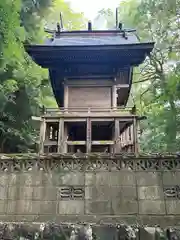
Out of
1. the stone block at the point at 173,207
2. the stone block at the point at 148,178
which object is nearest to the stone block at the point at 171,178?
the stone block at the point at 148,178

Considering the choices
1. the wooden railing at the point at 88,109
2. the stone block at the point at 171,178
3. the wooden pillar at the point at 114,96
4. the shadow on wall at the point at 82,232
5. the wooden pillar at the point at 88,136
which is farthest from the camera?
the wooden pillar at the point at 114,96

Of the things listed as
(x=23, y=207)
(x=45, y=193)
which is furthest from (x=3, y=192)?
(x=45, y=193)

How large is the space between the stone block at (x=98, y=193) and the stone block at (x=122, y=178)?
20cm

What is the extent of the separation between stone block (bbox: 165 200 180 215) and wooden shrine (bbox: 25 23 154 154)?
215cm

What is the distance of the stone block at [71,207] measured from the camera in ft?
20.2

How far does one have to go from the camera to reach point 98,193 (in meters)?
6.26

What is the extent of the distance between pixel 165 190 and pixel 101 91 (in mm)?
4660

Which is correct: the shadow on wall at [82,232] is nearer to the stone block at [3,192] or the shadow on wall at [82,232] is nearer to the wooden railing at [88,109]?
the stone block at [3,192]

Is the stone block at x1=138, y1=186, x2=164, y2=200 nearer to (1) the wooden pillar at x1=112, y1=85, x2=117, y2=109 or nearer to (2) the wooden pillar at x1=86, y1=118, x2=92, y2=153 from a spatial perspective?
(2) the wooden pillar at x1=86, y1=118, x2=92, y2=153

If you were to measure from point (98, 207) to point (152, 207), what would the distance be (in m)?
1.23

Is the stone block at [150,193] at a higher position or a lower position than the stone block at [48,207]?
higher

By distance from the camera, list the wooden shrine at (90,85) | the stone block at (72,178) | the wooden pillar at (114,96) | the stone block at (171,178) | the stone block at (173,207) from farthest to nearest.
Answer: the wooden pillar at (114,96)
the wooden shrine at (90,85)
the stone block at (72,178)
the stone block at (171,178)
the stone block at (173,207)

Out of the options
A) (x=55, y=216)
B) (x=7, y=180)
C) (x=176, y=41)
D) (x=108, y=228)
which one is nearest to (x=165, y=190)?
(x=108, y=228)

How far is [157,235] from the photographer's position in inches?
218
